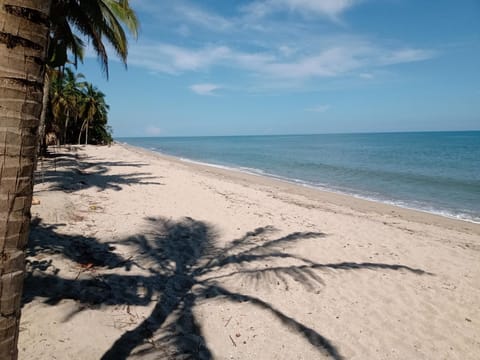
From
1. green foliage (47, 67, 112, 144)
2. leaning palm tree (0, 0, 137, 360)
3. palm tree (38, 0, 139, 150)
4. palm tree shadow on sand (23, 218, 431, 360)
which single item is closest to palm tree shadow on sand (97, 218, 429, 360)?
palm tree shadow on sand (23, 218, 431, 360)

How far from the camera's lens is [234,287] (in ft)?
14.8

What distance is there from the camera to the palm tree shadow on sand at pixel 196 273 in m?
3.15

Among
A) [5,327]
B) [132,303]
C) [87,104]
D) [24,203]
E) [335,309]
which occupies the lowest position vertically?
[335,309]

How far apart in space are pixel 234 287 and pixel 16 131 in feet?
12.8

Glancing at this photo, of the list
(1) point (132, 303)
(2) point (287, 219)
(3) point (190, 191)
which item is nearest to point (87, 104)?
(3) point (190, 191)

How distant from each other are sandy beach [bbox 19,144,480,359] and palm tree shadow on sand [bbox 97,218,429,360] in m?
0.02

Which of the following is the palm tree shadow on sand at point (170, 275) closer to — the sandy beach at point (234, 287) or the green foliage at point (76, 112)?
the sandy beach at point (234, 287)

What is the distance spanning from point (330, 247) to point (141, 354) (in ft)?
15.2

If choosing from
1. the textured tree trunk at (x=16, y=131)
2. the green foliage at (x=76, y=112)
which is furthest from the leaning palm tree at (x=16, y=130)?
the green foliage at (x=76, y=112)

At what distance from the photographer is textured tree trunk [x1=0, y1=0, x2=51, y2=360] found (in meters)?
1.11

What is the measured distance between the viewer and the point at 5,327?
1.23 metres

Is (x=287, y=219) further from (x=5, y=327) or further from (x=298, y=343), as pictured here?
(x=5, y=327)

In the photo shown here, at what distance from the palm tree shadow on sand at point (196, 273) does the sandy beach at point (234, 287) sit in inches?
0.8

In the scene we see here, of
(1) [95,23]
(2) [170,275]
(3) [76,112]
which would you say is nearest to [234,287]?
(2) [170,275]
